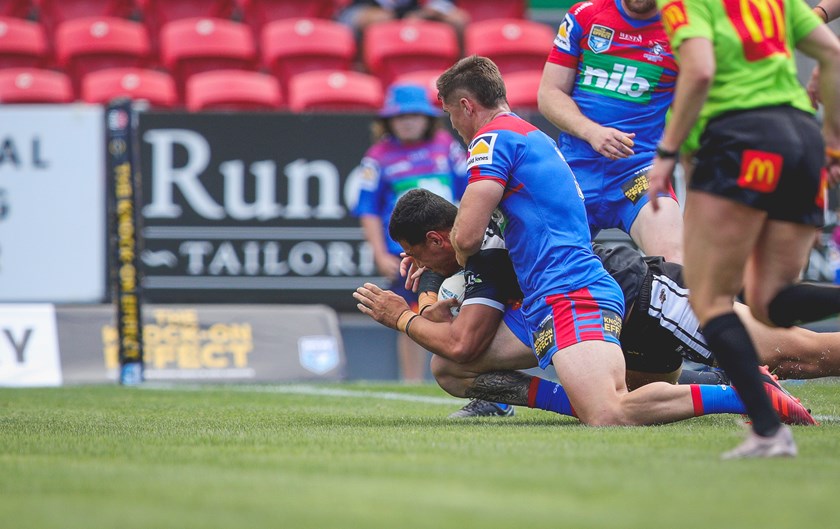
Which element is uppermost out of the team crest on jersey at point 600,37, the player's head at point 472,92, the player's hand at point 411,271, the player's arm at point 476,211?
the team crest on jersey at point 600,37

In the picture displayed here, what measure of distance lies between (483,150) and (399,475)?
6.12 feet

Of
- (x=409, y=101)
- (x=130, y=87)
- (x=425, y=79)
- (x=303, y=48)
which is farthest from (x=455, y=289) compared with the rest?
(x=303, y=48)

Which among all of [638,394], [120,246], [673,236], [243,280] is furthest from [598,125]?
[243,280]

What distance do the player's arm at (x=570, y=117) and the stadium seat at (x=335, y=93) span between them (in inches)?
211

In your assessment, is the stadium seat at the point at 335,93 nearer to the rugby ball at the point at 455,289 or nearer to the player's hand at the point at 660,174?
the rugby ball at the point at 455,289

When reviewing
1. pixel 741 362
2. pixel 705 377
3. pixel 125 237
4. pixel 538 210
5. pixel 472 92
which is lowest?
pixel 705 377

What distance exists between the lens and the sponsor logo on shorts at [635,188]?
5.90m

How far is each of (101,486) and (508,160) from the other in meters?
2.30

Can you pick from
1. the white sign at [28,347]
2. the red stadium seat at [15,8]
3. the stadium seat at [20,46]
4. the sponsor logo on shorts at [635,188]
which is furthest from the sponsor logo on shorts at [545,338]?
the red stadium seat at [15,8]

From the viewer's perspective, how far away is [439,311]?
552 centimetres

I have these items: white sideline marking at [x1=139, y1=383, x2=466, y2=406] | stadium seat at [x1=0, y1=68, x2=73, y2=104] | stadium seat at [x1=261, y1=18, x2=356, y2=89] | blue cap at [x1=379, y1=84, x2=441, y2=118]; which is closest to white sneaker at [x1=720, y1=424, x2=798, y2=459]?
white sideline marking at [x1=139, y1=383, x2=466, y2=406]

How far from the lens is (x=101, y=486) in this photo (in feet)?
10.4

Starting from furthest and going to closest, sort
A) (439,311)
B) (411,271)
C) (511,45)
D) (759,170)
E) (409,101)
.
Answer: (511,45) < (409,101) < (411,271) < (439,311) < (759,170)

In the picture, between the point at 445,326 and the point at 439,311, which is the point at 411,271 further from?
the point at 445,326
